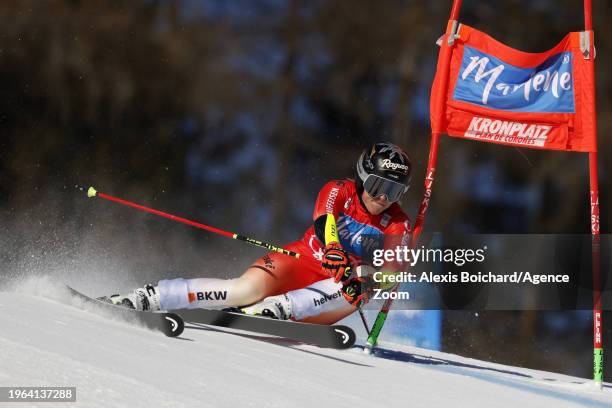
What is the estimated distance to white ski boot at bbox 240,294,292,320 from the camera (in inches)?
198

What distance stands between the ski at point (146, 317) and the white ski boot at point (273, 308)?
80cm

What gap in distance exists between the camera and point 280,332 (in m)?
4.86

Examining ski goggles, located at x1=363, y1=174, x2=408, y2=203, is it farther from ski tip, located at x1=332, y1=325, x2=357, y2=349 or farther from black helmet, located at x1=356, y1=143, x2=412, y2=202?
ski tip, located at x1=332, y1=325, x2=357, y2=349

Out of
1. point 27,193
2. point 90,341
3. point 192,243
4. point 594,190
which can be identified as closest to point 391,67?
point 192,243

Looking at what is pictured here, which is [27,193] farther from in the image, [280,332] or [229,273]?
[280,332]

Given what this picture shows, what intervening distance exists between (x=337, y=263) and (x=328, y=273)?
1.50ft

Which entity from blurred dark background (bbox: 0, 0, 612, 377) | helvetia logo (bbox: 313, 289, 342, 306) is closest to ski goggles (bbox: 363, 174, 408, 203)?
helvetia logo (bbox: 313, 289, 342, 306)

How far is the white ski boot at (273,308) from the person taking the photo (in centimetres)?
502

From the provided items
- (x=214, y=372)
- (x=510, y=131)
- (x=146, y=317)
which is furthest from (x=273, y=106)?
(x=214, y=372)

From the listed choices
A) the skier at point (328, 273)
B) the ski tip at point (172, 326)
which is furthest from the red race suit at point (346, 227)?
the ski tip at point (172, 326)

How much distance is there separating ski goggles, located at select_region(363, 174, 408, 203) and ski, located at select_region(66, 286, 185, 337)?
1.47 m

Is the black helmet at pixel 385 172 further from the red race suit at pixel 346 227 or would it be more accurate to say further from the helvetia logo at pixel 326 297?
the helvetia logo at pixel 326 297

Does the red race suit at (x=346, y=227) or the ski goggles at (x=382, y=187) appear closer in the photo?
the ski goggles at (x=382, y=187)

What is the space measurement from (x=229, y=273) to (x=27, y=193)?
294 cm
